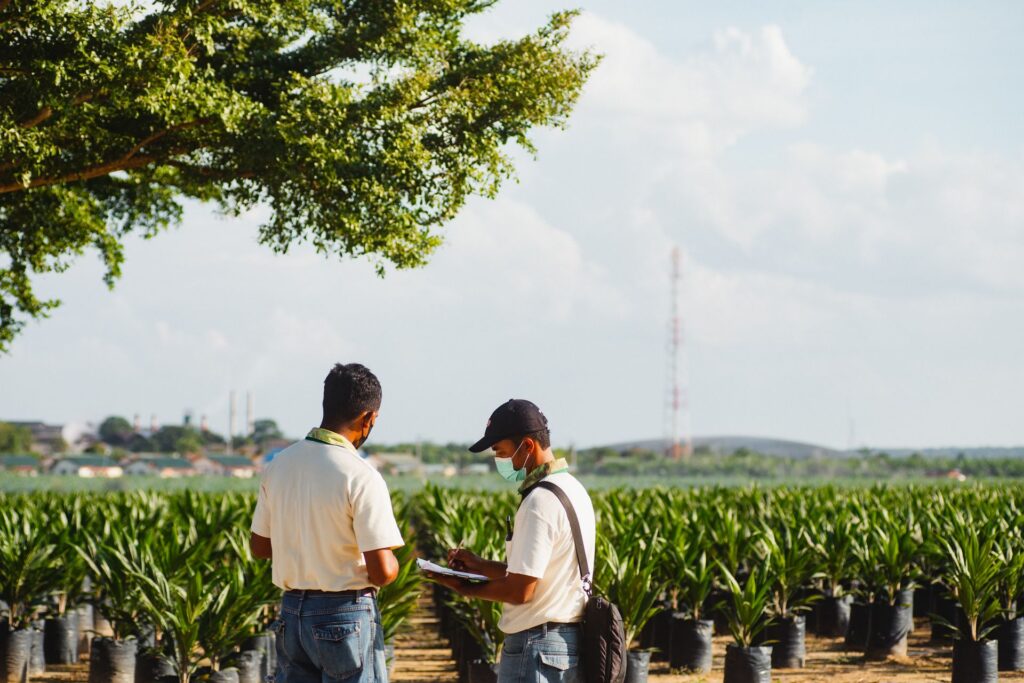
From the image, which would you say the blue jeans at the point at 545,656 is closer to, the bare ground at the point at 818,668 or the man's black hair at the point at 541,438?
the man's black hair at the point at 541,438

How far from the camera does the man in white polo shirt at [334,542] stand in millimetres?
3818

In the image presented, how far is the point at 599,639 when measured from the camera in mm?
3854

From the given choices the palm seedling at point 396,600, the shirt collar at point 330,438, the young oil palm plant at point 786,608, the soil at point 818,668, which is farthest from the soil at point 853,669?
the shirt collar at point 330,438

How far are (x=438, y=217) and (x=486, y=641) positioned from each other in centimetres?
726

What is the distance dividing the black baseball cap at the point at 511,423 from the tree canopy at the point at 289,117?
8.34m

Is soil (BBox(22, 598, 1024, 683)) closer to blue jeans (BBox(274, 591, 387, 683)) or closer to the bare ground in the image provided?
the bare ground

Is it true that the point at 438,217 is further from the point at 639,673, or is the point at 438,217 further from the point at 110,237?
the point at 639,673

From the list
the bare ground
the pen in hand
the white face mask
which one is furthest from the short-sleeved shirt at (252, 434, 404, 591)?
the bare ground

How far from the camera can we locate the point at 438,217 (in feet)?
45.4

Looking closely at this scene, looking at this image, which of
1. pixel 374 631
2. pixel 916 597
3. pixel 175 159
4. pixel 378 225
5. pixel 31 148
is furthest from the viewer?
pixel 175 159

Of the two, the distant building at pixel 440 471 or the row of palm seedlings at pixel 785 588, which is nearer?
the row of palm seedlings at pixel 785 588

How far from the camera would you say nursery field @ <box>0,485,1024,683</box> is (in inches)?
297

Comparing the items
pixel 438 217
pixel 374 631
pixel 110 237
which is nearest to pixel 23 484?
pixel 110 237

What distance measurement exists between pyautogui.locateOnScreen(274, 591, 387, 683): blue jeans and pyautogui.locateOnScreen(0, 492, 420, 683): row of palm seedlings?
335 cm
